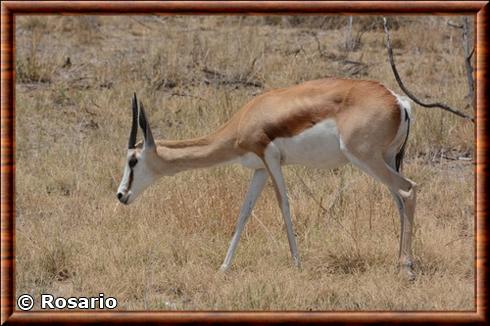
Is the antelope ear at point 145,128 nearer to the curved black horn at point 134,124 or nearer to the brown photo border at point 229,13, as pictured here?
the curved black horn at point 134,124

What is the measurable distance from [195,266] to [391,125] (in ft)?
5.39

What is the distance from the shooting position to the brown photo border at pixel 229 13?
611 cm

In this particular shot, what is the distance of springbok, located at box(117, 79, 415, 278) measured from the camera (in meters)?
7.34

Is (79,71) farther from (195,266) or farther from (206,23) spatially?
(195,266)

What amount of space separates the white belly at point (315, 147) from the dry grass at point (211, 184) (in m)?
0.61

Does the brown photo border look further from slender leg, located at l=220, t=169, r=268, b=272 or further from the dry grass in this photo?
slender leg, located at l=220, t=169, r=268, b=272

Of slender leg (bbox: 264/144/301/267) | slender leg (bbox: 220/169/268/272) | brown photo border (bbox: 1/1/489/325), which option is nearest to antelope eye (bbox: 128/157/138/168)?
slender leg (bbox: 220/169/268/272)

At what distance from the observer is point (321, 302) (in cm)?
684

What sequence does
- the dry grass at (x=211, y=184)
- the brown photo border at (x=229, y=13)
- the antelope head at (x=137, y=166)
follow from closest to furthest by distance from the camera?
the brown photo border at (x=229, y=13) < the dry grass at (x=211, y=184) < the antelope head at (x=137, y=166)

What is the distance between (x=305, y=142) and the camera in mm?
7453

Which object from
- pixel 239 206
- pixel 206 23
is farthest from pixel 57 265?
pixel 206 23

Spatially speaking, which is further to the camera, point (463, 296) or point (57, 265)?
point (57, 265)

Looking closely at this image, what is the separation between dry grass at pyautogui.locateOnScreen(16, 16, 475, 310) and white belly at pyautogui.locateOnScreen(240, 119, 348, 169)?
0.61m

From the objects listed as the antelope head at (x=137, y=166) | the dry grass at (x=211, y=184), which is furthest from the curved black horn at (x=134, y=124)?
the dry grass at (x=211, y=184)
